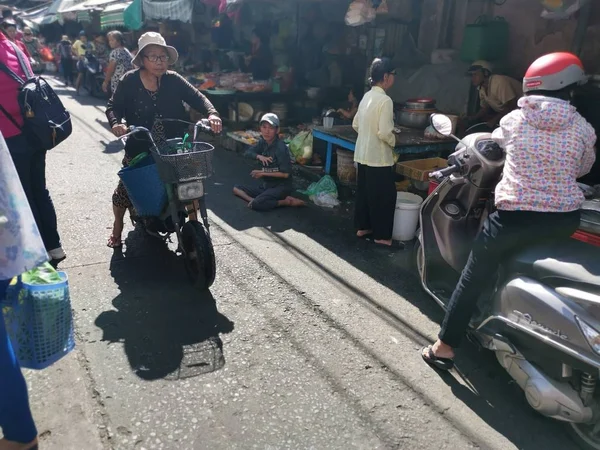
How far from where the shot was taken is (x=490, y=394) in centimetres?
310

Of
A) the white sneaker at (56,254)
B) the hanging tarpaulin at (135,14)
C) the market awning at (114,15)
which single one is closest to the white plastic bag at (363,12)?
the white sneaker at (56,254)

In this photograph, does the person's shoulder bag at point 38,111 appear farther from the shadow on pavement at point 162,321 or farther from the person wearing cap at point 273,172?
the person wearing cap at point 273,172

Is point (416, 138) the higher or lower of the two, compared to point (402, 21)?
lower

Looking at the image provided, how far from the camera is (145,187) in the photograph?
4219mm

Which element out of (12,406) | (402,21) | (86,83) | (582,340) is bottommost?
(86,83)

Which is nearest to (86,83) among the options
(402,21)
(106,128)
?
(106,128)

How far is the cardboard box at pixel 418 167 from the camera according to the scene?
5.57 m

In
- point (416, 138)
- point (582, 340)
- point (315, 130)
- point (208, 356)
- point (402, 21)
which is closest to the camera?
point (582, 340)

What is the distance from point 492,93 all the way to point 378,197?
97.2 inches

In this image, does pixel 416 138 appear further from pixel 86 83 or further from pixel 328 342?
pixel 86 83

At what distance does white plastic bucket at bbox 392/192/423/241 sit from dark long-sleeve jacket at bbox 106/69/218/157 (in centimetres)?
222

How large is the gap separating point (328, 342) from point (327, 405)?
67 cm

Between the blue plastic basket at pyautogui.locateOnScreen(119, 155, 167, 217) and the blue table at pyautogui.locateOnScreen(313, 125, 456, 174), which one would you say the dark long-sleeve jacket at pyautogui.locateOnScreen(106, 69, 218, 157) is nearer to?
the blue plastic basket at pyautogui.locateOnScreen(119, 155, 167, 217)

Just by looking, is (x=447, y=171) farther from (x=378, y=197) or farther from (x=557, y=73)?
(x=378, y=197)
